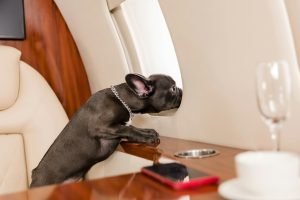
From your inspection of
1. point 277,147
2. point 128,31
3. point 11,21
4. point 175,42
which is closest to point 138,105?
point 175,42

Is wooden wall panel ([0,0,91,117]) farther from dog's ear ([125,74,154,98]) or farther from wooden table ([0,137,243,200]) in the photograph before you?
wooden table ([0,137,243,200])

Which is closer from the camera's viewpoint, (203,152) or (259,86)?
(259,86)

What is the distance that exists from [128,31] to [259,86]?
4.65 feet

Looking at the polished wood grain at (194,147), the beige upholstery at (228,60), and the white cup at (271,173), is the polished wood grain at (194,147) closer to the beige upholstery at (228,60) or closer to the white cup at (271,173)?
the beige upholstery at (228,60)

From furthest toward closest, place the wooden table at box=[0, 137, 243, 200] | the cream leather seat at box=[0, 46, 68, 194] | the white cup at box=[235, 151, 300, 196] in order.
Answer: the cream leather seat at box=[0, 46, 68, 194], the wooden table at box=[0, 137, 243, 200], the white cup at box=[235, 151, 300, 196]

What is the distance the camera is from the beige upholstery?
3.46 ft

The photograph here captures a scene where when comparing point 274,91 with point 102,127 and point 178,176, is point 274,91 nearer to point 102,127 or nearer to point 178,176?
point 178,176

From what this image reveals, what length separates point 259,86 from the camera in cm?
72

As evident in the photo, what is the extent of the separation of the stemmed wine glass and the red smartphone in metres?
0.22

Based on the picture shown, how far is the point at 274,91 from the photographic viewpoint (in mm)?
708

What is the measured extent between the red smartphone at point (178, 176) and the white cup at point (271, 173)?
20cm

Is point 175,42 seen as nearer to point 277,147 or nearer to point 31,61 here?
point 277,147

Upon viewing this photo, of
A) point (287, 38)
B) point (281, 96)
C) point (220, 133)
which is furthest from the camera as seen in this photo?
point (220, 133)

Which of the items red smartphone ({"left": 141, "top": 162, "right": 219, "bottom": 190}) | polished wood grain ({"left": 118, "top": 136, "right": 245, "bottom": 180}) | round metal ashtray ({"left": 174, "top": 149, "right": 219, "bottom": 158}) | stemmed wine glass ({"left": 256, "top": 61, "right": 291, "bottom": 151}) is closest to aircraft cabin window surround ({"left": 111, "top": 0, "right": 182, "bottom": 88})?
polished wood grain ({"left": 118, "top": 136, "right": 245, "bottom": 180})
